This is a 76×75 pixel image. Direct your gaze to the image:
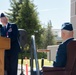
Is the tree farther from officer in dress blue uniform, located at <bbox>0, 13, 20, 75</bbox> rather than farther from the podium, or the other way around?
the podium

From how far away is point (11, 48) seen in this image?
559cm

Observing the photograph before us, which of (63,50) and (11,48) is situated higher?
(63,50)

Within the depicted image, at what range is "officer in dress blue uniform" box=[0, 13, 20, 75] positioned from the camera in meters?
5.46

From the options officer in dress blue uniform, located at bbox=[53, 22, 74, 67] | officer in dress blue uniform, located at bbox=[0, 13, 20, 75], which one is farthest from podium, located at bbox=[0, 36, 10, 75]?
officer in dress blue uniform, located at bbox=[0, 13, 20, 75]

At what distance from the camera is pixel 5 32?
5652 millimetres

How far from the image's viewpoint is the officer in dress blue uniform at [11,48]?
17.9 ft

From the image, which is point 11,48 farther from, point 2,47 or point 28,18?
point 28,18

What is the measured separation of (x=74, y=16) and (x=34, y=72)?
3440 cm

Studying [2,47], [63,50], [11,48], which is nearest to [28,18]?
[11,48]

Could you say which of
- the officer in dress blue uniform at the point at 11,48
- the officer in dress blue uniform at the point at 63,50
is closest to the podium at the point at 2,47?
the officer in dress blue uniform at the point at 63,50

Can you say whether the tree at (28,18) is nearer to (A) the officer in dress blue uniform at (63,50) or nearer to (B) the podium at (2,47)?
(A) the officer in dress blue uniform at (63,50)

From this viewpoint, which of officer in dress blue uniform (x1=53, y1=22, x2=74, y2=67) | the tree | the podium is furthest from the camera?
the tree

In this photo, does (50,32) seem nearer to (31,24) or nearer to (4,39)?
(31,24)

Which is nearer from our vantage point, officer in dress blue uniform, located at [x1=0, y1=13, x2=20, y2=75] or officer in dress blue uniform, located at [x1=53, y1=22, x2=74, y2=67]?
officer in dress blue uniform, located at [x1=53, y1=22, x2=74, y2=67]
